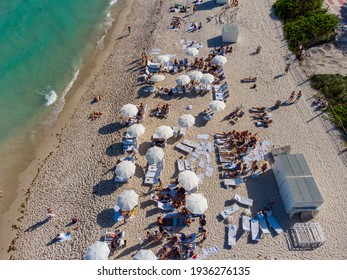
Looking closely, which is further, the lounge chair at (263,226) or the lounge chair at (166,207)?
the lounge chair at (166,207)

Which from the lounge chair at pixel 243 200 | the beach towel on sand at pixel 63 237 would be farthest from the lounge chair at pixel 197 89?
the beach towel on sand at pixel 63 237

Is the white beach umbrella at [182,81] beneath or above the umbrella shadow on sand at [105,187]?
above

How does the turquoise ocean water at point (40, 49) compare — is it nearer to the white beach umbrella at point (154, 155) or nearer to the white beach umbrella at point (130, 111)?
the white beach umbrella at point (130, 111)

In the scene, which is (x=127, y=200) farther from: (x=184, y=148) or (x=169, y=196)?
(x=184, y=148)

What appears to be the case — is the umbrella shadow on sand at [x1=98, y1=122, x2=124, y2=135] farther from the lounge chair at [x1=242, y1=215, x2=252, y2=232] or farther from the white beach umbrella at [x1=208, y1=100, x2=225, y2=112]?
the lounge chair at [x1=242, y1=215, x2=252, y2=232]

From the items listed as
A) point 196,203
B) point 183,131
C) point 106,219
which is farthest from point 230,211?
point 106,219

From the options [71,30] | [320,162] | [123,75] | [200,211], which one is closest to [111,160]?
[200,211]

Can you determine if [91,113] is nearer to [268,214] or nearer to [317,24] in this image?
[268,214]
